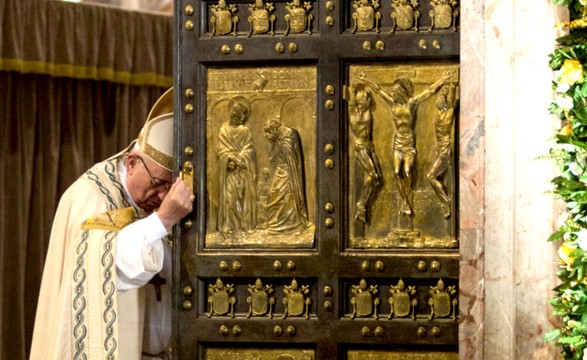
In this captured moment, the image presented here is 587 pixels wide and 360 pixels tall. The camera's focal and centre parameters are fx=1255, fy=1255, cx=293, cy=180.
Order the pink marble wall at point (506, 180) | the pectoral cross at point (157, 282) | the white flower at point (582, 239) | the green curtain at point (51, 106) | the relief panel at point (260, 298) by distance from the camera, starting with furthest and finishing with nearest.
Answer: the green curtain at point (51, 106), the pectoral cross at point (157, 282), the relief panel at point (260, 298), the pink marble wall at point (506, 180), the white flower at point (582, 239)

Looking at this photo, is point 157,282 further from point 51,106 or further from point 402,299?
point 51,106

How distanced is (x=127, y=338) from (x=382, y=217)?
1.48 meters

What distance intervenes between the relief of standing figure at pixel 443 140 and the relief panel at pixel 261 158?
592mm

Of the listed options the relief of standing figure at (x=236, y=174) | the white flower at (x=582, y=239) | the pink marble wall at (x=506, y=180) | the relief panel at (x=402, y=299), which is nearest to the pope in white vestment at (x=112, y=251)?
the relief of standing figure at (x=236, y=174)

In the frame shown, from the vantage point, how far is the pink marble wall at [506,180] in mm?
5340

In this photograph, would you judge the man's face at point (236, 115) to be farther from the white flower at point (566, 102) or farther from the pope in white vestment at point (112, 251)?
the white flower at point (566, 102)

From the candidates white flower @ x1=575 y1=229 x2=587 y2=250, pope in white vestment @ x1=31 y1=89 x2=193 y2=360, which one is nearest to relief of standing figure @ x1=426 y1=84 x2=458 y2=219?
pope in white vestment @ x1=31 y1=89 x2=193 y2=360

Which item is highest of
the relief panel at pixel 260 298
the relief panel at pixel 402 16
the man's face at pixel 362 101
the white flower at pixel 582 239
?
the relief panel at pixel 402 16

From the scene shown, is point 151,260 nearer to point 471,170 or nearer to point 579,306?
point 471,170

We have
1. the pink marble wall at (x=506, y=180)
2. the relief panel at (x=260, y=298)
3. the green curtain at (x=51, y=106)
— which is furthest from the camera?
the green curtain at (x=51, y=106)

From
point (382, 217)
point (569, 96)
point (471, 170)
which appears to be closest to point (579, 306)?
point (569, 96)

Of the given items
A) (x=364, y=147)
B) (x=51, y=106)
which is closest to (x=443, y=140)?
(x=364, y=147)

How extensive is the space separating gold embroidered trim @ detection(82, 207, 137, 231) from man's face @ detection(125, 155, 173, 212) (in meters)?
0.12

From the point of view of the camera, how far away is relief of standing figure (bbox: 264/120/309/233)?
20.0 feet
